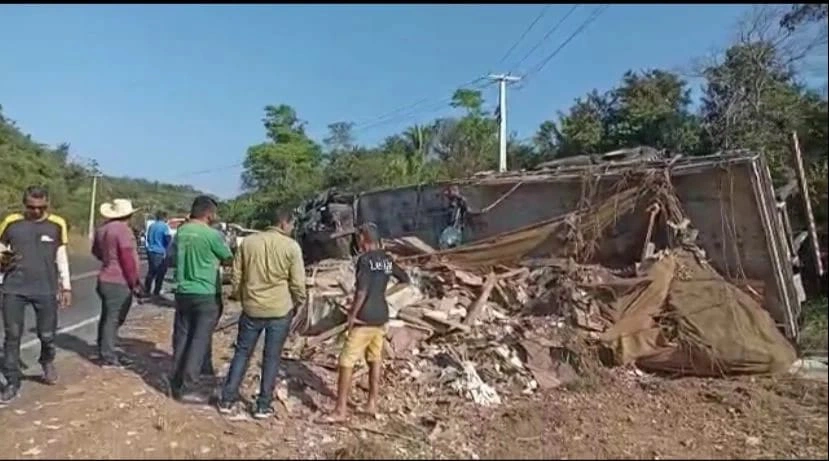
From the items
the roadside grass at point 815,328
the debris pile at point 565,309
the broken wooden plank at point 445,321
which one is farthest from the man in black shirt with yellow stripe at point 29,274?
the roadside grass at point 815,328

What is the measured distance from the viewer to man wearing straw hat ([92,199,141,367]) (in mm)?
7309

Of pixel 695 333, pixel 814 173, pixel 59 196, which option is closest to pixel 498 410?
pixel 695 333

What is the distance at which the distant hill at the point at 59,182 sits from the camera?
2873 centimetres

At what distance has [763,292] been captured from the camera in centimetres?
726

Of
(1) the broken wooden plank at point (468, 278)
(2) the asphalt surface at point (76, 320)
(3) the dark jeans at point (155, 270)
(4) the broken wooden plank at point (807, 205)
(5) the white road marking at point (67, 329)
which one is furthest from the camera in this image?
(3) the dark jeans at point (155, 270)

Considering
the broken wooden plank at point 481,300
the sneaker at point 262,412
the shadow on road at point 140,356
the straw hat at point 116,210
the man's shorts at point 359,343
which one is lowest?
the sneaker at point 262,412

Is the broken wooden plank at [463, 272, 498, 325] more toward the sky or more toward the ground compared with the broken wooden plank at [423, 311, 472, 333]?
more toward the sky

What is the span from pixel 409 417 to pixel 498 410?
676mm

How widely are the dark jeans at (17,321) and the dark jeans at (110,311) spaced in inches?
40.1

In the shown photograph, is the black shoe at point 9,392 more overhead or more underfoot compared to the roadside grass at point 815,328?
more underfoot

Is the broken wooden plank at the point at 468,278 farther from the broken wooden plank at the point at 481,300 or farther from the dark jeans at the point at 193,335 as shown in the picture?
the dark jeans at the point at 193,335

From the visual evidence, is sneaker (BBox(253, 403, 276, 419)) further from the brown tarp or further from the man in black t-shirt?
the brown tarp

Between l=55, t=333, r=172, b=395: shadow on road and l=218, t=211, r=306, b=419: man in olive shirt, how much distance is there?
0.97 metres

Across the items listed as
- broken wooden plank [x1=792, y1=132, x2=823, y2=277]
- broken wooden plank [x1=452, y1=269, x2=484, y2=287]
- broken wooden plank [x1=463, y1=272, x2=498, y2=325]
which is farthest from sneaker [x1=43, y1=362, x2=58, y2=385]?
broken wooden plank [x1=792, y1=132, x2=823, y2=277]
